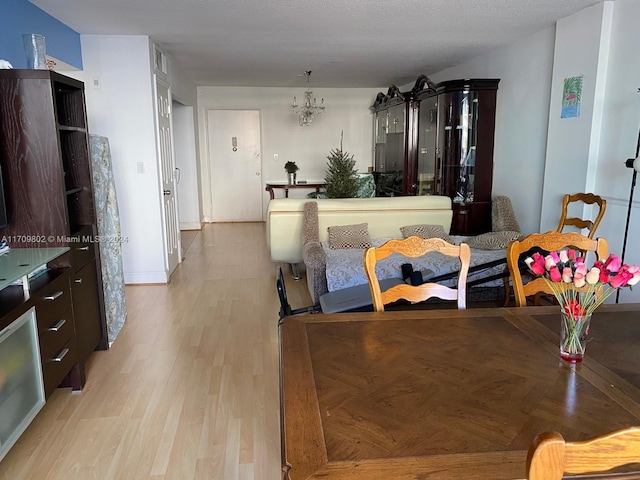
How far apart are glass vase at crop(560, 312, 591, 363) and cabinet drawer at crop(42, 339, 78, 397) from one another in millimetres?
2222

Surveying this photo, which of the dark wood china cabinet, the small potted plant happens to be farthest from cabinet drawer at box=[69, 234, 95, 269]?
the small potted plant

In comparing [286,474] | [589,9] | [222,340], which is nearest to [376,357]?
[286,474]

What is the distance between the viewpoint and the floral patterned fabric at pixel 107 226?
328 centimetres

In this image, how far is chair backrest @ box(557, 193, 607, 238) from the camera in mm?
3447

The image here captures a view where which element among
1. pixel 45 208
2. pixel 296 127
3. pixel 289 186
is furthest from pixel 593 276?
pixel 296 127

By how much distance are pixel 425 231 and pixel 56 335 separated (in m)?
3.12

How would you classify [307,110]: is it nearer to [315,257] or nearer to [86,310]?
[315,257]

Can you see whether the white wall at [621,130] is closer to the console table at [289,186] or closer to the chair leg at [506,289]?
the chair leg at [506,289]

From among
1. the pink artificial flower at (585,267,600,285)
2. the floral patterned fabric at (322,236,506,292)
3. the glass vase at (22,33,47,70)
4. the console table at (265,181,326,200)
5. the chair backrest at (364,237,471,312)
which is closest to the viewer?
the pink artificial flower at (585,267,600,285)

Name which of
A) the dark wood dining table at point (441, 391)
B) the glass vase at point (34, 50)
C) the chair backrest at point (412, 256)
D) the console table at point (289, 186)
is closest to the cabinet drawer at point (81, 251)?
the glass vase at point (34, 50)

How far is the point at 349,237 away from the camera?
13.9 feet

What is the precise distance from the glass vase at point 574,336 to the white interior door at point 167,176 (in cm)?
421

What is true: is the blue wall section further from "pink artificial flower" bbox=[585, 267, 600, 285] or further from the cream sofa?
"pink artificial flower" bbox=[585, 267, 600, 285]

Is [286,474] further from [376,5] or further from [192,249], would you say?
[192,249]
